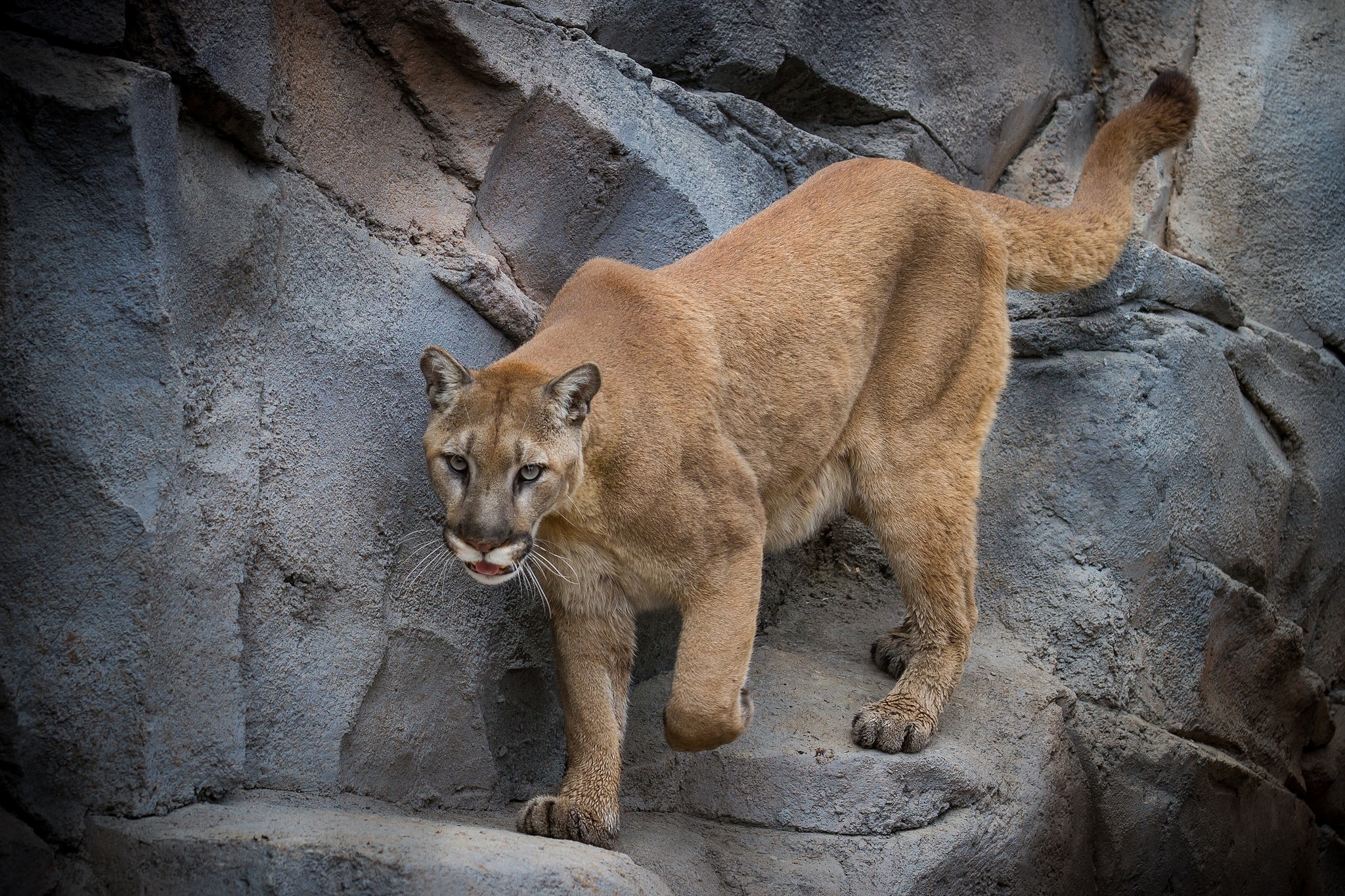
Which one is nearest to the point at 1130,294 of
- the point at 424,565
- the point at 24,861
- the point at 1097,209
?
the point at 1097,209

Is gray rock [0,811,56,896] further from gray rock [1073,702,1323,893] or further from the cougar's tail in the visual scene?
the cougar's tail

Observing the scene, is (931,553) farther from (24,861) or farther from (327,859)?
(24,861)

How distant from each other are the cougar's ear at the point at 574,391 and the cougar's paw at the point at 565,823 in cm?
142

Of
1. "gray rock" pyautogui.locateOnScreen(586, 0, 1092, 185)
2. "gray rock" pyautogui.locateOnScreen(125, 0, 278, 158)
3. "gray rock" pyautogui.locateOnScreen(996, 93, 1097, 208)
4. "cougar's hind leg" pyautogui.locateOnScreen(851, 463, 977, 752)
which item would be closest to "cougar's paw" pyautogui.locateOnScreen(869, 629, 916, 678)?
"cougar's hind leg" pyautogui.locateOnScreen(851, 463, 977, 752)

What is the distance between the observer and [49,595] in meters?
3.76

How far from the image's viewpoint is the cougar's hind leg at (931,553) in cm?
555

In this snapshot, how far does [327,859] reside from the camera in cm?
353

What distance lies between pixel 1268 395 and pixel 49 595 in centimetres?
643

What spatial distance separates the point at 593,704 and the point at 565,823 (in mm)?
509

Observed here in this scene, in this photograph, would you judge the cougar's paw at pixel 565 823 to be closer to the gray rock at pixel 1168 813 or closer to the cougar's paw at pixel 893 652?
the cougar's paw at pixel 893 652

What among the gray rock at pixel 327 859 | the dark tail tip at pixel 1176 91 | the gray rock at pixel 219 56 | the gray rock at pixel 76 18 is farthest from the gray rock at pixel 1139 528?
the gray rock at pixel 76 18

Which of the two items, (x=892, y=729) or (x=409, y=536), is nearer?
(x=409, y=536)

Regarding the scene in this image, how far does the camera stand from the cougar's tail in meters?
6.06

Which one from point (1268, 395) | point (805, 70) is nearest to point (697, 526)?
point (805, 70)
